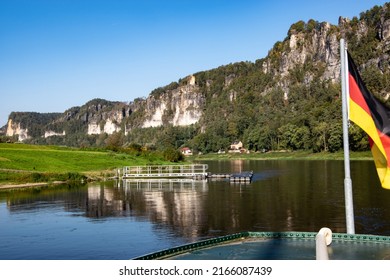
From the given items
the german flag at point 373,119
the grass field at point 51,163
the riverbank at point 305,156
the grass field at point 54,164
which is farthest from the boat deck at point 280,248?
the riverbank at point 305,156

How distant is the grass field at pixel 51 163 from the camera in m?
61.2

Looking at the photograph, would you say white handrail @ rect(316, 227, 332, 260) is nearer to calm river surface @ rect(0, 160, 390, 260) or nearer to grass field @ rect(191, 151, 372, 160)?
calm river surface @ rect(0, 160, 390, 260)

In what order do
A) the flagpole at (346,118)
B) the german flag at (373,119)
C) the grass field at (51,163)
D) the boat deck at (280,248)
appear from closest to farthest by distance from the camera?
the german flag at (373,119) < the boat deck at (280,248) < the flagpole at (346,118) < the grass field at (51,163)

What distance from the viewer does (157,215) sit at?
34.3 m

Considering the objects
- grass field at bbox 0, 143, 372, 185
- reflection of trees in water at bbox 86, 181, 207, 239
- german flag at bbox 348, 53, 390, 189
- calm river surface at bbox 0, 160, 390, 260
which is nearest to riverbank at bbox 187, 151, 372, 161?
grass field at bbox 0, 143, 372, 185

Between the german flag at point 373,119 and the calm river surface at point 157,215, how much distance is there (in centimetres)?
1381

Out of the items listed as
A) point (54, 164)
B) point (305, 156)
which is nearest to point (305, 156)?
point (305, 156)

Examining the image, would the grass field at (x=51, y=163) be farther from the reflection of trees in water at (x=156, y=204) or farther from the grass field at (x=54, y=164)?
the reflection of trees in water at (x=156, y=204)

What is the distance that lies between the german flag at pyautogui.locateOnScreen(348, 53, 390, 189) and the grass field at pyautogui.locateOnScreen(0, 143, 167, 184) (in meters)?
53.7

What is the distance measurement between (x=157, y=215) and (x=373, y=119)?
25.3 metres

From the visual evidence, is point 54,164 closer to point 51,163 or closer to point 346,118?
point 51,163

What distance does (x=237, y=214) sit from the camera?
32938 mm

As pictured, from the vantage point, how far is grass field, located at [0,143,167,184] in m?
61.2
